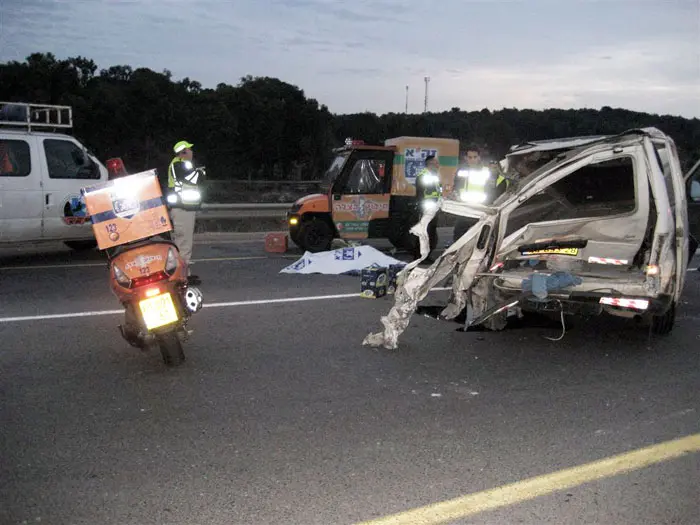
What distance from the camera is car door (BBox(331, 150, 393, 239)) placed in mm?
12195

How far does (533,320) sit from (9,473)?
5.23 m

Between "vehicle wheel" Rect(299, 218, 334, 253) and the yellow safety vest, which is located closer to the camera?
the yellow safety vest

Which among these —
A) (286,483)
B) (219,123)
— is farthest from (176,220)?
(219,123)

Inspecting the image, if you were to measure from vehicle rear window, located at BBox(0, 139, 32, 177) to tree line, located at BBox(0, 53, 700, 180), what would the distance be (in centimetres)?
1943

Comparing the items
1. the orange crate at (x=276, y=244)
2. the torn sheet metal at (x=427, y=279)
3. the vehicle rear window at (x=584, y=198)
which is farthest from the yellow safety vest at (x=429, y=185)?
the torn sheet metal at (x=427, y=279)

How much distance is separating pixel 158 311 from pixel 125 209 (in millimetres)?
846

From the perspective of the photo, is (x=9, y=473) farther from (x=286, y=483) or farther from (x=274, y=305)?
(x=274, y=305)

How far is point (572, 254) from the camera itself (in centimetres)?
686

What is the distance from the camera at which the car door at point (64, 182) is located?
10094 mm

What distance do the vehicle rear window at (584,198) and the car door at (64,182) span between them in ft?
21.1

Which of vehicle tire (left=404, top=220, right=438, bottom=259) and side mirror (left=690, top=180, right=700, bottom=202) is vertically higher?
side mirror (left=690, top=180, right=700, bottom=202)

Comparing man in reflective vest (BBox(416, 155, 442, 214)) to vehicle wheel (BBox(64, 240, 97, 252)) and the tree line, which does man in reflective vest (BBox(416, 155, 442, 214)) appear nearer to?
vehicle wheel (BBox(64, 240, 97, 252))

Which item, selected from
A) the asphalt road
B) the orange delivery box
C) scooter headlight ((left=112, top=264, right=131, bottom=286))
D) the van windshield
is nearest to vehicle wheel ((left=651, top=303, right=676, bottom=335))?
the asphalt road

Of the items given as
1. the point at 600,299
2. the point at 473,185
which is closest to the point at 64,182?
the point at 473,185
